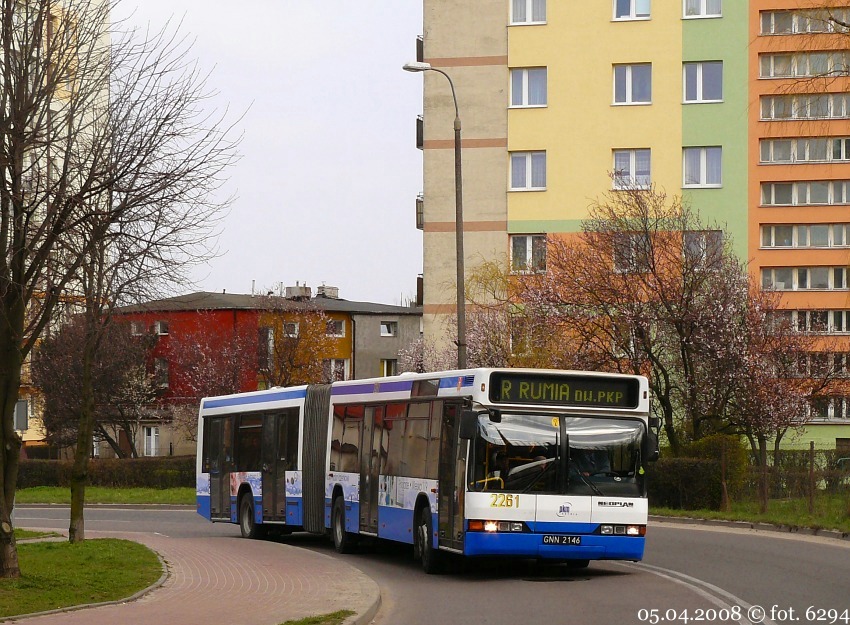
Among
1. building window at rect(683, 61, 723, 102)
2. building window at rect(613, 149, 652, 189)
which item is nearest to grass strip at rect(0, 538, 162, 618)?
building window at rect(613, 149, 652, 189)

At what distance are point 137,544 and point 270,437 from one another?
584 cm

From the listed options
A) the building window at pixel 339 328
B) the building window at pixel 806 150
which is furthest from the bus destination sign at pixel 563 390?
the building window at pixel 339 328

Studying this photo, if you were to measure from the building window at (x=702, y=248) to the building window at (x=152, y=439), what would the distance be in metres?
50.9

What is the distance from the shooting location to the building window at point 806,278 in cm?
6150

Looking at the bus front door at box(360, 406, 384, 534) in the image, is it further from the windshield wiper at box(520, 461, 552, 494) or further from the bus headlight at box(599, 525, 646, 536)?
the bus headlight at box(599, 525, 646, 536)

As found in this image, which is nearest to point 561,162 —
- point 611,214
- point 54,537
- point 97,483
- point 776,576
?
point 611,214

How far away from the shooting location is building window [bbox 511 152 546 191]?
57.4 meters

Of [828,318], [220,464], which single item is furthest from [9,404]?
[828,318]

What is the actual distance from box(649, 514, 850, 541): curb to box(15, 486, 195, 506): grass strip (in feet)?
60.0

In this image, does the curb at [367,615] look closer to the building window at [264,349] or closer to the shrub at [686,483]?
the shrub at [686,483]

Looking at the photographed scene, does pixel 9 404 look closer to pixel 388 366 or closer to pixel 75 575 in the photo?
pixel 75 575

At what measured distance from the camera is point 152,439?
85.1m

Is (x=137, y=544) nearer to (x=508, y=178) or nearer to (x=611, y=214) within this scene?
(x=611, y=214)

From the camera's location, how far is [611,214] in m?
39.9
